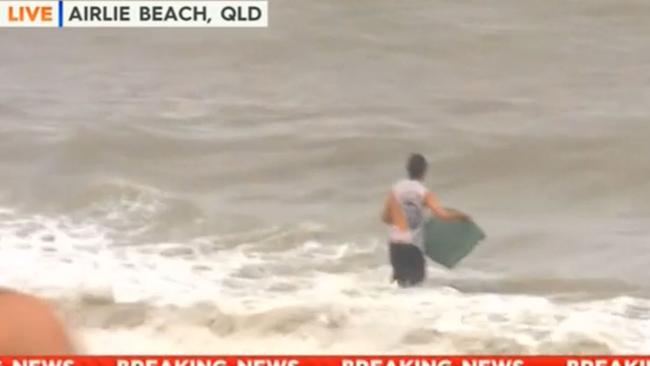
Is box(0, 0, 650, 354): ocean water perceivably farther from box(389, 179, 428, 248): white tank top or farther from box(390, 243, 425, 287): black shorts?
box(389, 179, 428, 248): white tank top

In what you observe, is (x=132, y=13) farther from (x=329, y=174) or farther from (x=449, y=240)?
(x=449, y=240)

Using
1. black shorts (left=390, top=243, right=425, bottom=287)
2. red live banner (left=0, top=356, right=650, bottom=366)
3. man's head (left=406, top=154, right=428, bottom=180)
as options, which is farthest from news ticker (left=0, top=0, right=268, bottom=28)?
red live banner (left=0, top=356, right=650, bottom=366)

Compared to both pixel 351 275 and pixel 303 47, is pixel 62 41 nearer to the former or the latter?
pixel 303 47

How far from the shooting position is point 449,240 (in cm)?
717

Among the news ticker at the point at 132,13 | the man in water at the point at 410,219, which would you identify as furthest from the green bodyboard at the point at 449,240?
the news ticker at the point at 132,13

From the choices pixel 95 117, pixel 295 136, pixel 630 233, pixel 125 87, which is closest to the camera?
pixel 630 233

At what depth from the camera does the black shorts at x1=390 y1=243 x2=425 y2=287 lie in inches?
276

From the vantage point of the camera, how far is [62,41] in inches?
723

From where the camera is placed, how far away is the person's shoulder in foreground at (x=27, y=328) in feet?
3.99

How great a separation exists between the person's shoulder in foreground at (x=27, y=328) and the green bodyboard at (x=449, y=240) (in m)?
5.79

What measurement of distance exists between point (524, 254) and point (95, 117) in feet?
24.0

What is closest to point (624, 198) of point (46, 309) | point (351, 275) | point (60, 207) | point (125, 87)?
point (351, 275)

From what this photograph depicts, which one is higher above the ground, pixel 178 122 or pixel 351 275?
pixel 178 122

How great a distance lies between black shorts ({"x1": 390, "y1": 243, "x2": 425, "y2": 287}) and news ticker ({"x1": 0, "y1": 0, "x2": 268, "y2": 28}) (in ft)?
26.1
